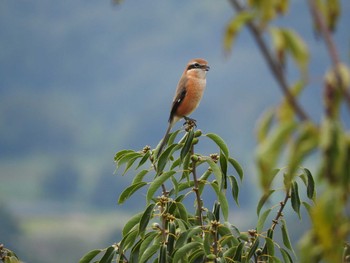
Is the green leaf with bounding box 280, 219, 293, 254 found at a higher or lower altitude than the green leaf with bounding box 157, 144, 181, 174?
lower

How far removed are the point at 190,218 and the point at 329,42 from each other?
2.93 meters

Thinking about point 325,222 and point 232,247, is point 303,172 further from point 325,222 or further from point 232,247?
point 325,222

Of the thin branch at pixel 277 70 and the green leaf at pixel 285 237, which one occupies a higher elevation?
the green leaf at pixel 285 237

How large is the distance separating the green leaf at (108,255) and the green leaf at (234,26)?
2.52 metres

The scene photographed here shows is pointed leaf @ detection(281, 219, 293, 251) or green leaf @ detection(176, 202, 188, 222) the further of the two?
pointed leaf @ detection(281, 219, 293, 251)

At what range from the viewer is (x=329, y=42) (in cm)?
154

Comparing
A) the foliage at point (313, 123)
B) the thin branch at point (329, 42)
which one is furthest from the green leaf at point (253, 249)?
the thin branch at point (329, 42)

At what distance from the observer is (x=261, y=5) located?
1695 millimetres

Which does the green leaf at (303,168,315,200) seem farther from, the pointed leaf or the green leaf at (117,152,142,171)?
the green leaf at (117,152,142,171)

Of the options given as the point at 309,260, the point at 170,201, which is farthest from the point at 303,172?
the point at 309,260

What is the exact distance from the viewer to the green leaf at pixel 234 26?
67.1 inches

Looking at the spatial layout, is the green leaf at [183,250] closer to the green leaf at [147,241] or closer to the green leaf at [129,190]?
the green leaf at [147,241]

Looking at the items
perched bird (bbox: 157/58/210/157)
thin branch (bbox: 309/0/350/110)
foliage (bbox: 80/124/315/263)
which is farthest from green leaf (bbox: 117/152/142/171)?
thin branch (bbox: 309/0/350/110)

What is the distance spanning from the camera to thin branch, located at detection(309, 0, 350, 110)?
154 cm
